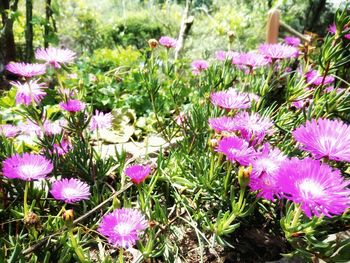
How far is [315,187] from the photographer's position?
1.71ft

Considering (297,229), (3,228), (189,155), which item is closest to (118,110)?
(189,155)

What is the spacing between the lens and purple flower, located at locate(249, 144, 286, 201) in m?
0.63

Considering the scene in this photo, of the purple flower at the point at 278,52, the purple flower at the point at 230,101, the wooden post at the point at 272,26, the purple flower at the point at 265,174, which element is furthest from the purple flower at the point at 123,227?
the wooden post at the point at 272,26

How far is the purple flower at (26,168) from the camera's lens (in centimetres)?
69

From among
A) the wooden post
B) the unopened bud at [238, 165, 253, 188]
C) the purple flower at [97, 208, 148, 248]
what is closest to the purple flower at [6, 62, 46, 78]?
the purple flower at [97, 208, 148, 248]

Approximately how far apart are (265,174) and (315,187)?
13 centimetres

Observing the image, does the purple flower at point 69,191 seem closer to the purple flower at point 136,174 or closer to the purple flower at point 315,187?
the purple flower at point 136,174

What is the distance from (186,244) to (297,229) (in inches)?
12.5

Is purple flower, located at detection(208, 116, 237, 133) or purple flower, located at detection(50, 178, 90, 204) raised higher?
purple flower, located at detection(208, 116, 237, 133)

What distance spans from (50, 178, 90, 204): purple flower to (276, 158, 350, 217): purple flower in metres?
0.38

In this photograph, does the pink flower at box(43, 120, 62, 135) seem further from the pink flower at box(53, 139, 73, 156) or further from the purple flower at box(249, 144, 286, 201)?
the purple flower at box(249, 144, 286, 201)

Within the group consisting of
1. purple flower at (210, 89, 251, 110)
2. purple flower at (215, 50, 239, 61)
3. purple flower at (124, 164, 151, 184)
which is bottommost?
purple flower at (124, 164, 151, 184)

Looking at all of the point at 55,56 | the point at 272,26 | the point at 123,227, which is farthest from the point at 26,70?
the point at 272,26

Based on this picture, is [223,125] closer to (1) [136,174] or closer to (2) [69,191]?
(1) [136,174]
